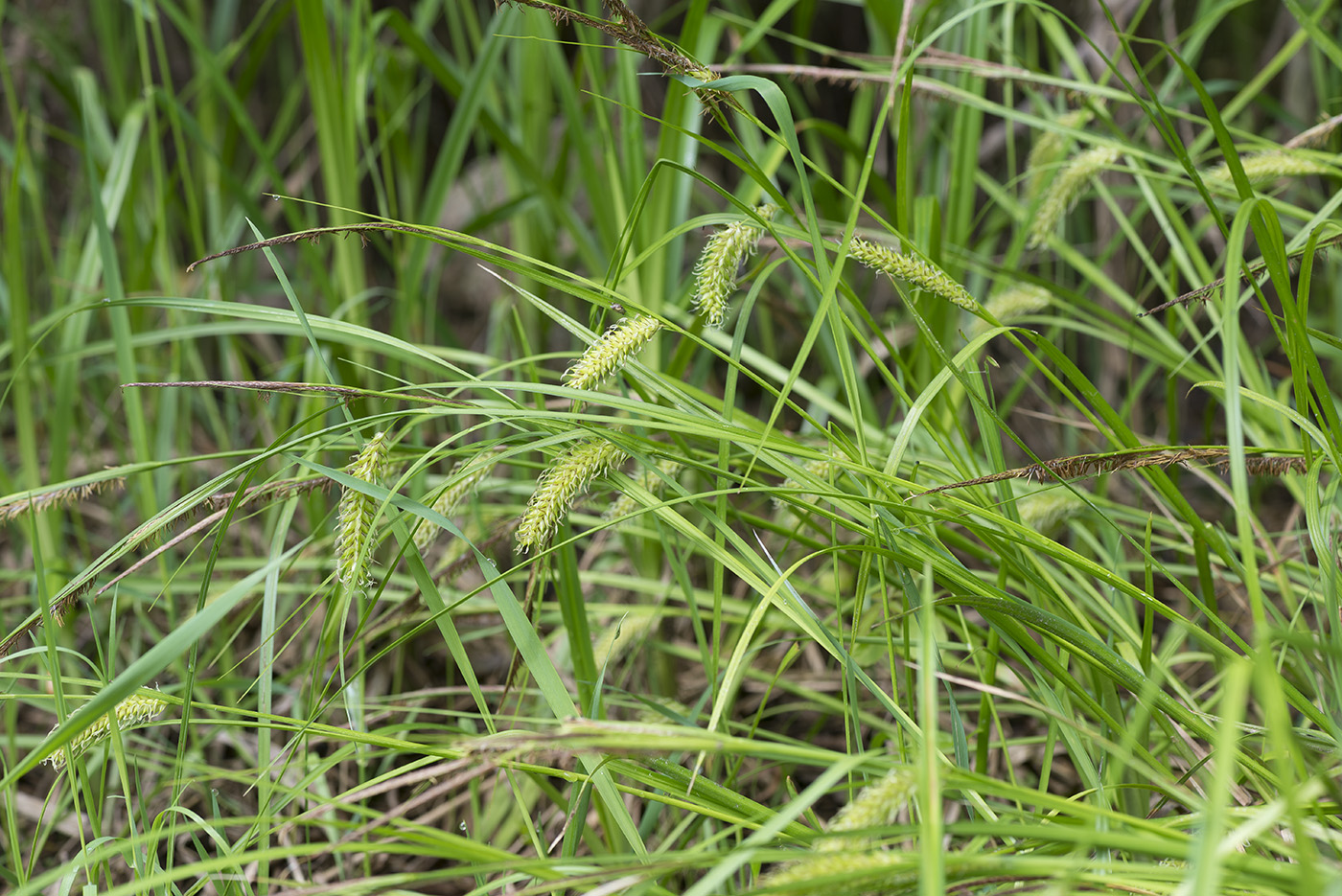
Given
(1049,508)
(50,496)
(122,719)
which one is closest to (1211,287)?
(1049,508)

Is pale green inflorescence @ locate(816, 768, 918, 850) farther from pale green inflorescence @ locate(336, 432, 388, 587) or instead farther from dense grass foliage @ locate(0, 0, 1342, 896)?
pale green inflorescence @ locate(336, 432, 388, 587)

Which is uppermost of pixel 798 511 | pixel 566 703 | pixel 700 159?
pixel 700 159

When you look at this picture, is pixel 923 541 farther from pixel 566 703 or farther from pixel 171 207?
pixel 171 207

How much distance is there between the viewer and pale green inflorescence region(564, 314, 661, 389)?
0.83 m

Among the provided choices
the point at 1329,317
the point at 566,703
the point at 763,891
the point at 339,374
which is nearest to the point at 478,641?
the point at 339,374

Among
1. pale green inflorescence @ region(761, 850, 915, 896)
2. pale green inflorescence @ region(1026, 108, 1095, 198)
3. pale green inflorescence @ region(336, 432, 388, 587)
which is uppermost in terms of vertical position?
pale green inflorescence @ region(1026, 108, 1095, 198)

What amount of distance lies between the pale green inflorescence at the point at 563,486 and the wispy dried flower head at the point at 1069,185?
849 mm

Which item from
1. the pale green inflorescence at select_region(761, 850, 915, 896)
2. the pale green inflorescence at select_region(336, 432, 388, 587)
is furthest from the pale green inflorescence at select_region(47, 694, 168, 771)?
the pale green inflorescence at select_region(761, 850, 915, 896)

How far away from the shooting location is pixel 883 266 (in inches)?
36.7

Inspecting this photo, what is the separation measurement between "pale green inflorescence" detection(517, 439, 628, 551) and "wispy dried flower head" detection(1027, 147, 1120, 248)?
33.4 inches

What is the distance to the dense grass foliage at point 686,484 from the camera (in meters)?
0.83

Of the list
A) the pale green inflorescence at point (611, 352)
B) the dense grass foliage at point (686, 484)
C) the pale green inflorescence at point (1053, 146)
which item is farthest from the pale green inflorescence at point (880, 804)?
the pale green inflorescence at point (1053, 146)

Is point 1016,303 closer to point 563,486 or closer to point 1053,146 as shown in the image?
point 1053,146

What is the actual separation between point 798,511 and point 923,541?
171 millimetres
